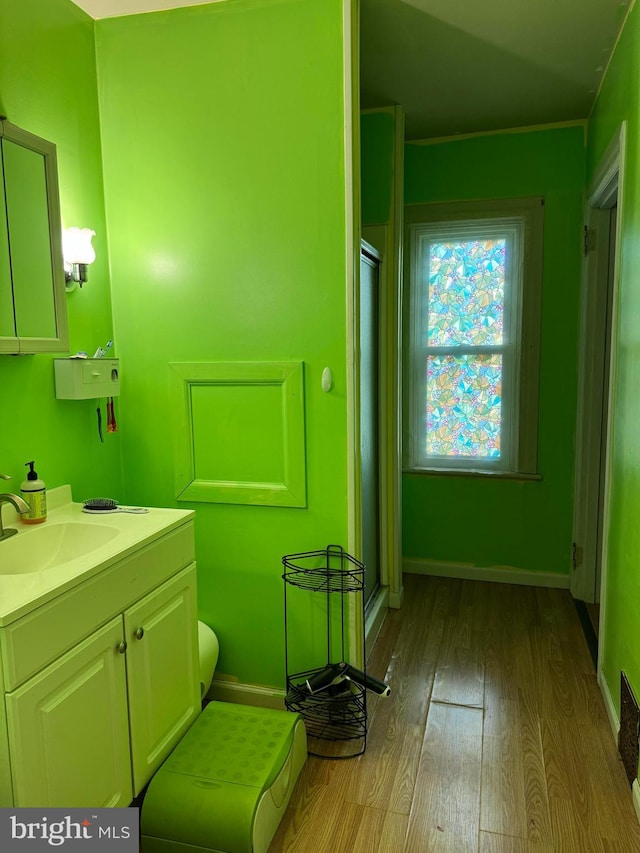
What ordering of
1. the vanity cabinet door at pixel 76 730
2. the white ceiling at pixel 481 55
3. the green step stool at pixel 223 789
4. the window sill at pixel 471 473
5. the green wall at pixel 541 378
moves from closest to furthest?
the vanity cabinet door at pixel 76 730
the green step stool at pixel 223 789
the white ceiling at pixel 481 55
the green wall at pixel 541 378
the window sill at pixel 471 473

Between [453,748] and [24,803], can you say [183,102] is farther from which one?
[453,748]

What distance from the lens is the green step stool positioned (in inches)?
61.7

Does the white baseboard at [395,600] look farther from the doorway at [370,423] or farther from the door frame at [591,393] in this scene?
the door frame at [591,393]

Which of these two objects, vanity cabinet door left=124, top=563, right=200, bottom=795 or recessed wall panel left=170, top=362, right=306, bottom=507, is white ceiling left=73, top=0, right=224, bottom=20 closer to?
recessed wall panel left=170, top=362, right=306, bottom=507

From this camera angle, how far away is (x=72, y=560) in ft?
4.98

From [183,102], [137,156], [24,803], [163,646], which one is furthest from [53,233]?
[24,803]

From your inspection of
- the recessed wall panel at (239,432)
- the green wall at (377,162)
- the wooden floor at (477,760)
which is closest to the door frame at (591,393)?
the wooden floor at (477,760)

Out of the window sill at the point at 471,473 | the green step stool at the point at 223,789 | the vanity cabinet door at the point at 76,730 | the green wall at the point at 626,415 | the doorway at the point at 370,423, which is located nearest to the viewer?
the vanity cabinet door at the point at 76,730

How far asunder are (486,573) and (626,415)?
5.55 feet

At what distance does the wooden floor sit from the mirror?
5.31ft

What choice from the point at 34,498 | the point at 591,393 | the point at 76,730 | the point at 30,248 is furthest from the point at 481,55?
the point at 76,730

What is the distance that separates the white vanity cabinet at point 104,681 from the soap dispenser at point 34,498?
39 centimetres

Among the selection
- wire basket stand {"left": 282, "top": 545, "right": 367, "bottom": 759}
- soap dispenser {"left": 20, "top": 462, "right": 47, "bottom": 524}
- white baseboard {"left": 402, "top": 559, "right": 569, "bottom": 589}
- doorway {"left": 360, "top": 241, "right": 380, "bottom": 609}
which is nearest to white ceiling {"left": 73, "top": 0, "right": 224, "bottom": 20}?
doorway {"left": 360, "top": 241, "right": 380, "bottom": 609}

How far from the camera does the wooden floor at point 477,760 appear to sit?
172 centimetres
